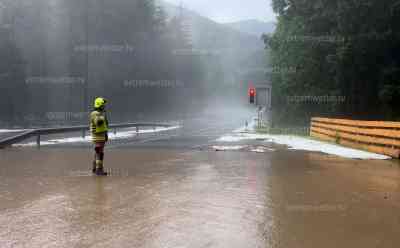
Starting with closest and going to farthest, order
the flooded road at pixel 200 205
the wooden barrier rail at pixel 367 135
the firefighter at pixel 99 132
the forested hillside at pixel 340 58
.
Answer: the flooded road at pixel 200 205 < the firefighter at pixel 99 132 < the wooden barrier rail at pixel 367 135 < the forested hillside at pixel 340 58

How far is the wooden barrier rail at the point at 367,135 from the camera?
47.2 feet

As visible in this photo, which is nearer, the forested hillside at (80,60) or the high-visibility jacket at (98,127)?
the high-visibility jacket at (98,127)

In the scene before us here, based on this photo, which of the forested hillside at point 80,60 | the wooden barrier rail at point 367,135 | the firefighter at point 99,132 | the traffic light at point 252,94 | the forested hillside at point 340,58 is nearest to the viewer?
the firefighter at point 99,132

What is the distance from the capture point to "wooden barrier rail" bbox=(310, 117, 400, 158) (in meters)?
A: 14.4

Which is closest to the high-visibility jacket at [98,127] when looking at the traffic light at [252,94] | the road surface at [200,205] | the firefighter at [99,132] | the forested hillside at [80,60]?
the firefighter at [99,132]

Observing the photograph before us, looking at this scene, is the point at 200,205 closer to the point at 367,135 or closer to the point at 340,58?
the point at 367,135

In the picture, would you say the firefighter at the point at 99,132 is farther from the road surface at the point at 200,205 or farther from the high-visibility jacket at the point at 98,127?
the road surface at the point at 200,205

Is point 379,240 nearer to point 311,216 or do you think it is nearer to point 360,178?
point 311,216

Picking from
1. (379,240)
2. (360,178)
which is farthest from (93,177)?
(379,240)

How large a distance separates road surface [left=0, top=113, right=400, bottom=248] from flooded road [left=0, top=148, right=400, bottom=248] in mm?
13

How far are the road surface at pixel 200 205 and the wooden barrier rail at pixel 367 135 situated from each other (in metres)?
2.25

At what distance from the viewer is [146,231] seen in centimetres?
548

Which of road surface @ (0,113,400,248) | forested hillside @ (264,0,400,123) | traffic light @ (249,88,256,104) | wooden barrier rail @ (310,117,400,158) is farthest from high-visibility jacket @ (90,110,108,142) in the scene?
forested hillside @ (264,0,400,123)

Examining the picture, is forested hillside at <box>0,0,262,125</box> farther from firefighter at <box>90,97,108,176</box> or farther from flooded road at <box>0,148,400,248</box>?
flooded road at <box>0,148,400,248</box>
